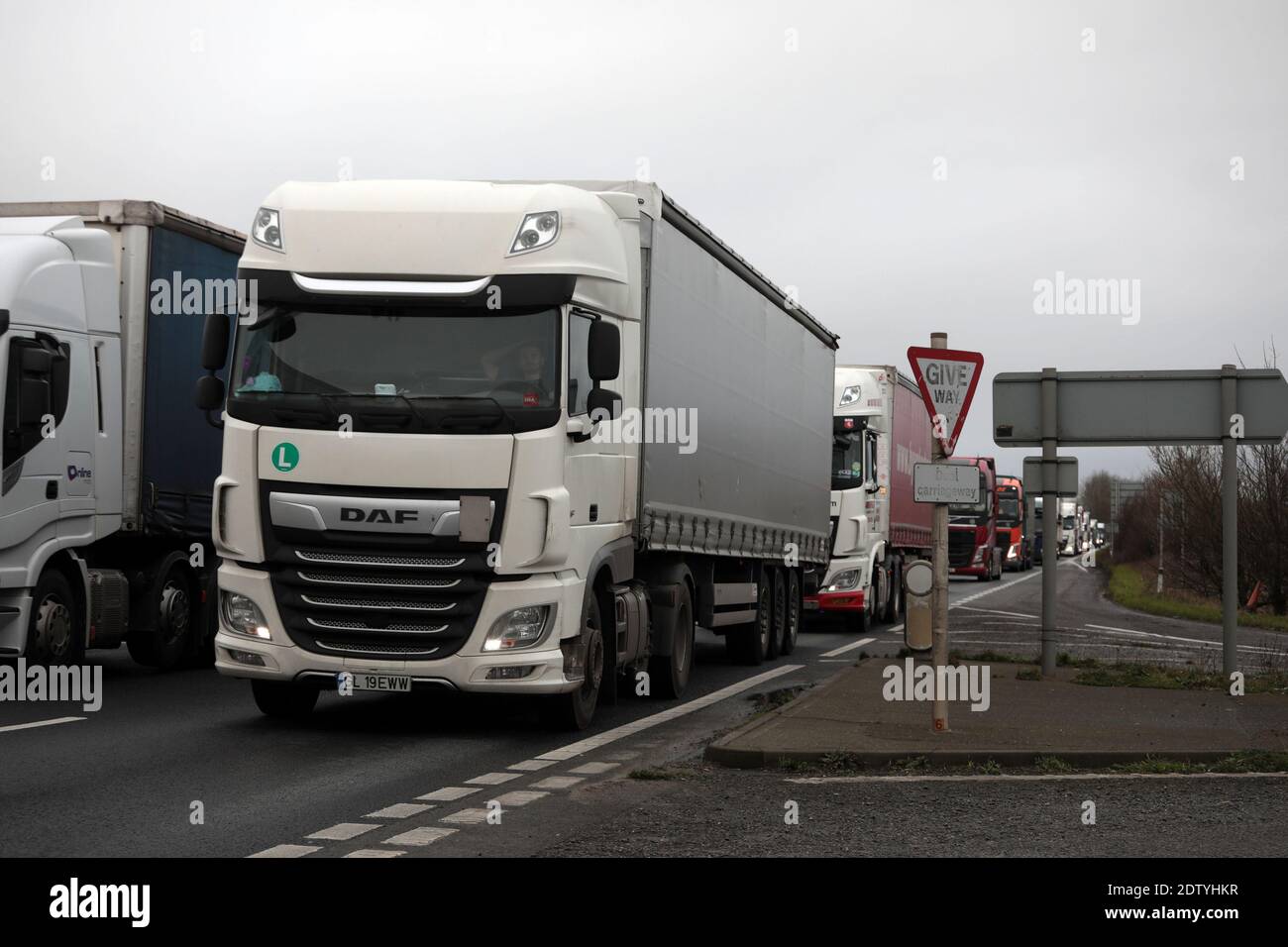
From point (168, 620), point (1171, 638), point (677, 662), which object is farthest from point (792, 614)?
point (1171, 638)

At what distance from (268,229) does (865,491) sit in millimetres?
16842

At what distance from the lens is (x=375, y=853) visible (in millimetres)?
7508

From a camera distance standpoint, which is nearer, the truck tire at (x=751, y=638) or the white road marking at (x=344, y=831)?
the white road marking at (x=344, y=831)

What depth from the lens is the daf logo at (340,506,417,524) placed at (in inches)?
450

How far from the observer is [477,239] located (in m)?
11.8

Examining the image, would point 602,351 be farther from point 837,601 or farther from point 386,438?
point 837,601

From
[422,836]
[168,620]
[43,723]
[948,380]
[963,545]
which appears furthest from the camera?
[963,545]

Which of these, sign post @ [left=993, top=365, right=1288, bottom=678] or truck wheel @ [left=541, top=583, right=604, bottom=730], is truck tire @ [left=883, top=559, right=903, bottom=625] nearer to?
sign post @ [left=993, top=365, right=1288, bottom=678]

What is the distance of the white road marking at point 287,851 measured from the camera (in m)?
7.38

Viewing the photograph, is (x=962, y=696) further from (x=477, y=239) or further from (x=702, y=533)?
(x=477, y=239)

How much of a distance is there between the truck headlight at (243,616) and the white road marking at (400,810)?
316 cm

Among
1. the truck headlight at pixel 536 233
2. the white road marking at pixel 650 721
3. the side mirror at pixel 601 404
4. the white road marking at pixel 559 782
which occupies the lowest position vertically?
the white road marking at pixel 650 721

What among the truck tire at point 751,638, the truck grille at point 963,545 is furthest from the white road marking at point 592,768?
the truck grille at point 963,545

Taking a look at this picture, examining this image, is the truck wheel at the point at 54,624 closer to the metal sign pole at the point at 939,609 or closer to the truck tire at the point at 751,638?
the metal sign pole at the point at 939,609
